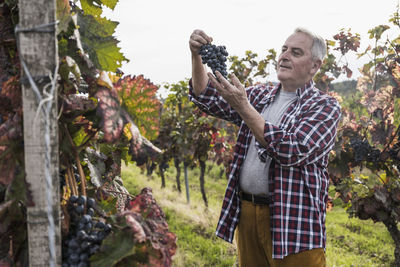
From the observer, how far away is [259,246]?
2428mm

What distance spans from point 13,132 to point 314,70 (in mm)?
2096

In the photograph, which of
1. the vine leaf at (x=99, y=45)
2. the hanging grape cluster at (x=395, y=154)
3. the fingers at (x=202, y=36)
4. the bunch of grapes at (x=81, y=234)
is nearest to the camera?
the bunch of grapes at (x=81, y=234)

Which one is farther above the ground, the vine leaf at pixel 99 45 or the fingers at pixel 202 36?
the fingers at pixel 202 36

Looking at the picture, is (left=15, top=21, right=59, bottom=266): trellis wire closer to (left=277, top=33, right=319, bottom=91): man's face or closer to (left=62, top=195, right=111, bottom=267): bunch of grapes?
(left=62, top=195, right=111, bottom=267): bunch of grapes

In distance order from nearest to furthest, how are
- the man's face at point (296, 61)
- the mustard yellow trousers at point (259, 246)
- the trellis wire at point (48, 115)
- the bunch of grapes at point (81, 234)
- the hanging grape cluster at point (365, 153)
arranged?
the trellis wire at point (48, 115) < the bunch of grapes at point (81, 234) < the mustard yellow trousers at point (259, 246) < the man's face at point (296, 61) < the hanging grape cluster at point (365, 153)

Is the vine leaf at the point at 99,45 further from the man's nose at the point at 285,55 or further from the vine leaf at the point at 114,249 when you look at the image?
the man's nose at the point at 285,55

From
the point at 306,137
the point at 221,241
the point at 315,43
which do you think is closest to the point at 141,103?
the point at 306,137

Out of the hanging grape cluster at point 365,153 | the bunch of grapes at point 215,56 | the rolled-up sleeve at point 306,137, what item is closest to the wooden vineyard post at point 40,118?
the bunch of grapes at point 215,56

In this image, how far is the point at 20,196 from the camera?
3.20ft

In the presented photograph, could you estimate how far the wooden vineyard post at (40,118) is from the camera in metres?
0.86

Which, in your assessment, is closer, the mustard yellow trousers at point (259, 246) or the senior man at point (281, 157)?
the senior man at point (281, 157)

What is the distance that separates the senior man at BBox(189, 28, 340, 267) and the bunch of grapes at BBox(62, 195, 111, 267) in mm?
1117

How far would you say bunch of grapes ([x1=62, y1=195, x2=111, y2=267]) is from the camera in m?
0.98

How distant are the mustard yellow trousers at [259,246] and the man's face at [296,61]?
86cm
